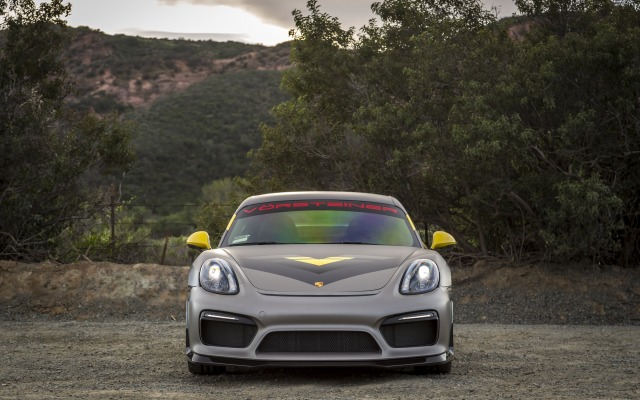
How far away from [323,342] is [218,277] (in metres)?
1.00

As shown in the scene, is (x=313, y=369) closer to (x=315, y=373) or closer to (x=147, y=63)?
(x=315, y=373)

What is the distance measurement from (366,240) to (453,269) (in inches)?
375

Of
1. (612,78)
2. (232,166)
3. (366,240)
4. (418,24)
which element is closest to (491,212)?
(612,78)

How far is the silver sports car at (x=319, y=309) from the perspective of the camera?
7391mm

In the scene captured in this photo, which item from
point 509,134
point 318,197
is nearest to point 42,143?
point 509,134

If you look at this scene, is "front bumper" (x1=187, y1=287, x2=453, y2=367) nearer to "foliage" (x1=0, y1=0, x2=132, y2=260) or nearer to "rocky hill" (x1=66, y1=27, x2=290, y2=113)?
"foliage" (x1=0, y1=0, x2=132, y2=260)

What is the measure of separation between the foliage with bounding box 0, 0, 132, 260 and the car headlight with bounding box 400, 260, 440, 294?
36.4 ft

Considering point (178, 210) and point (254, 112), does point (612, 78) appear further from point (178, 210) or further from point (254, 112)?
point (254, 112)

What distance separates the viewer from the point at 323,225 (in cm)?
923

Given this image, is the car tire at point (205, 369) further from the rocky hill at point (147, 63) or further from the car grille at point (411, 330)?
the rocky hill at point (147, 63)

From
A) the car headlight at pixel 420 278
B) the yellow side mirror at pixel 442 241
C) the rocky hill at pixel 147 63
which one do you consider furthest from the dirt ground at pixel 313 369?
the rocky hill at pixel 147 63

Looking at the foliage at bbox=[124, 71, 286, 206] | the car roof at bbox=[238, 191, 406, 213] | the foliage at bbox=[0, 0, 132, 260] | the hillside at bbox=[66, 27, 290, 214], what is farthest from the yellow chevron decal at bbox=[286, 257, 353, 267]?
the foliage at bbox=[124, 71, 286, 206]

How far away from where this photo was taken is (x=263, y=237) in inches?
345

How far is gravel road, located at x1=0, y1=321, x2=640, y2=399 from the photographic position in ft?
24.0
